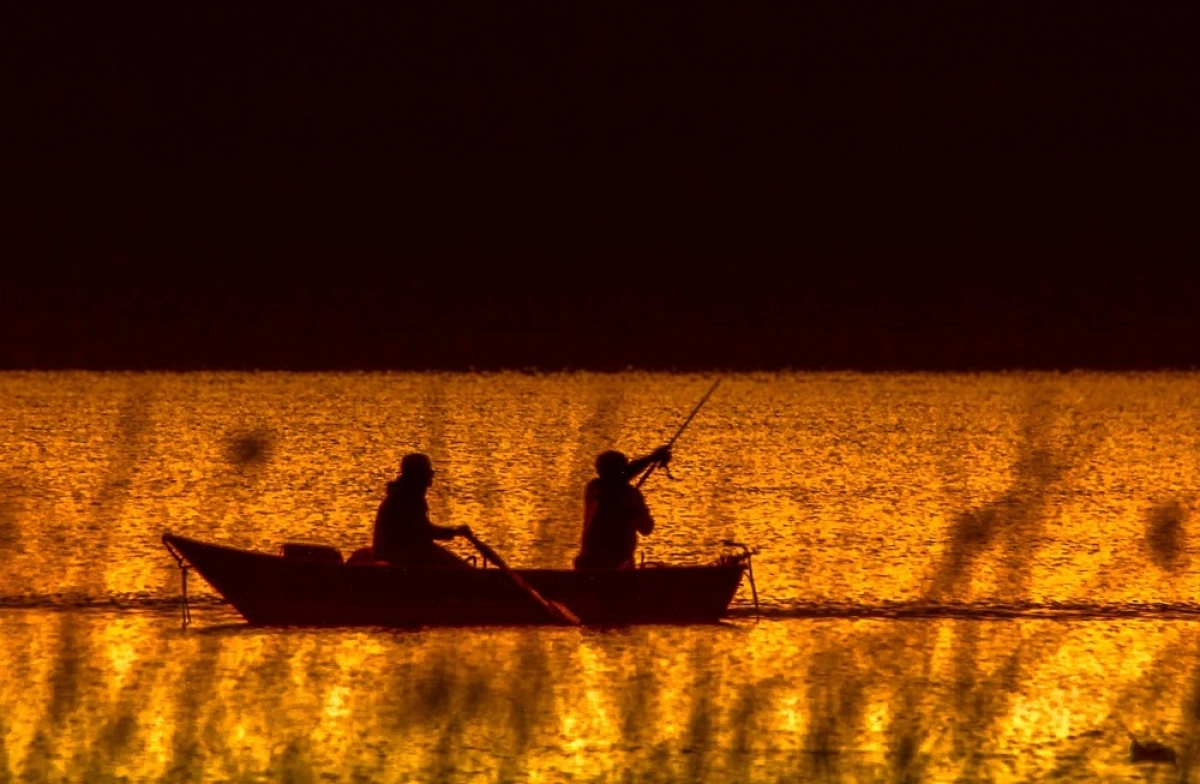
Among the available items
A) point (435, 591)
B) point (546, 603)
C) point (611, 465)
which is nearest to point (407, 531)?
point (435, 591)

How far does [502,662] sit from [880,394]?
5.50 m

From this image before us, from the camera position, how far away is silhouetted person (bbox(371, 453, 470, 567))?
503cm

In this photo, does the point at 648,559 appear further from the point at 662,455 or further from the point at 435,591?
the point at 435,591

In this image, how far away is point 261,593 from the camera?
5.16m

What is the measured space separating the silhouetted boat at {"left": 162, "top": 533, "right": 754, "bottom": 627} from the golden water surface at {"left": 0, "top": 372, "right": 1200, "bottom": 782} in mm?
56

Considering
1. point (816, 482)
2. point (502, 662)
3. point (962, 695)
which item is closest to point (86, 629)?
point (502, 662)

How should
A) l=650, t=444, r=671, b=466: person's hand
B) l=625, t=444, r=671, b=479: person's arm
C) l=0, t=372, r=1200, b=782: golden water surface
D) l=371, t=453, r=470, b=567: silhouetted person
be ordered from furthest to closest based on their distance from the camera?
1. l=650, t=444, r=671, b=466: person's hand
2. l=625, t=444, r=671, b=479: person's arm
3. l=371, t=453, r=470, b=567: silhouetted person
4. l=0, t=372, r=1200, b=782: golden water surface

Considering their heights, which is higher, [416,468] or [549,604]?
[416,468]

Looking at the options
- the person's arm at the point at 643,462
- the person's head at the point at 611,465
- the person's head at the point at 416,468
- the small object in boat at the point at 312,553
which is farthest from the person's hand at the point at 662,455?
the small object in boat at the point at 312,553

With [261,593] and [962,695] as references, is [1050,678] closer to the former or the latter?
[962,695]

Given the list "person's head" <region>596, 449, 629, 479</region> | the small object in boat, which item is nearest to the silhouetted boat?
the small object in boat

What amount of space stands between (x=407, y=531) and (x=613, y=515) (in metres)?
0.46

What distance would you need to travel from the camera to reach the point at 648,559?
6.25 meters

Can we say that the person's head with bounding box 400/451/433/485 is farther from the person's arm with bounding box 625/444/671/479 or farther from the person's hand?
the person's hand
